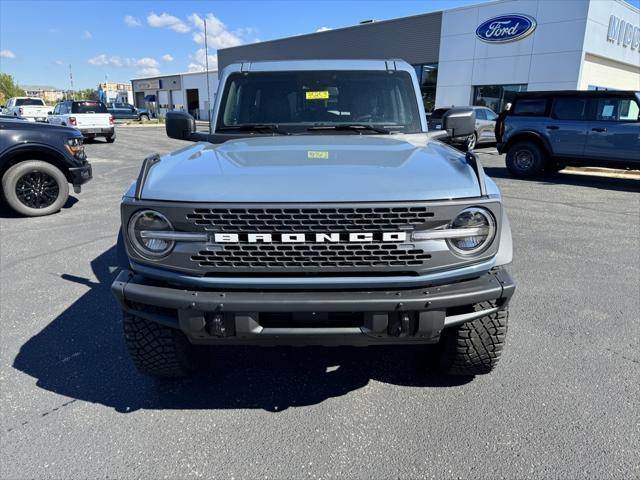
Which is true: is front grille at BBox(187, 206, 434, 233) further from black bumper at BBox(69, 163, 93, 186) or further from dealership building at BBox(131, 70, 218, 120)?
dealership building at BBox(131, 70, 218, 120)

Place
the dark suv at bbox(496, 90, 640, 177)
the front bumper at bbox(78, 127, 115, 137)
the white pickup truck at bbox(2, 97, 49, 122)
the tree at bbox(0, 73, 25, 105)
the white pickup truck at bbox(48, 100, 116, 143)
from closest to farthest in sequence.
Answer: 1. the dark suv at bbox(496, 90, 640, 177)
2. the white pickup truck at bbox(48, 100, 116, 143)
3. the front bumper at bbox(78, 127, 115, 137)
4. the white pickup truck at bbox(2, 97, 49, 122)
5. the tree at bbox(0, 73, 25, 105)

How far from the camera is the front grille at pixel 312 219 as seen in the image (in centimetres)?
203

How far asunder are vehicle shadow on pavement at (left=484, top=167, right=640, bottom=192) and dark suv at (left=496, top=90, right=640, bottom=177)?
0.28 metres

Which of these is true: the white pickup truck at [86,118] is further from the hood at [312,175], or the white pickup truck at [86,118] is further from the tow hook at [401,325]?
the tow hook at [401,325]

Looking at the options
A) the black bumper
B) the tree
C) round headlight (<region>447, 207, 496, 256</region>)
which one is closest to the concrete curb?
round headlight (<region>447, 207, 496, 256</region>)

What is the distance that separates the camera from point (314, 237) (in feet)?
6.77

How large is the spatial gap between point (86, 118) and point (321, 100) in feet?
61.1

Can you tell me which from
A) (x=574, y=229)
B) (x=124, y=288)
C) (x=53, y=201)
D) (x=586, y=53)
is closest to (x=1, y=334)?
(x=124, y=288)

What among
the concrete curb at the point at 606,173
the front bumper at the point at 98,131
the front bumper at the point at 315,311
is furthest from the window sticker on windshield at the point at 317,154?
the front bumper at the point at 98,131

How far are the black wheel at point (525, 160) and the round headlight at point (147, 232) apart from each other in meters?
10.7

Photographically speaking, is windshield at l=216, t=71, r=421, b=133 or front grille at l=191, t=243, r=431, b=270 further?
windshield at l=216, t=71, r=421, b=133

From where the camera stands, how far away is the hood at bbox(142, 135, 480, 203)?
2053 millimetres

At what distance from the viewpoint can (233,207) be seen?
2025mm

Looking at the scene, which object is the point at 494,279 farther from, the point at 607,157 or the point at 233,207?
the point at 607,157
